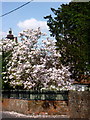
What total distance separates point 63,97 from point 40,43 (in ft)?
16.9

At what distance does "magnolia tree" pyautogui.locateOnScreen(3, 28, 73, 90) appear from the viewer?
22.9 metres

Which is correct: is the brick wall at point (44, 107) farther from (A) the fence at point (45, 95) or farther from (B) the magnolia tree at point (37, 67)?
(B) the magnolia tree at point (37, 67)

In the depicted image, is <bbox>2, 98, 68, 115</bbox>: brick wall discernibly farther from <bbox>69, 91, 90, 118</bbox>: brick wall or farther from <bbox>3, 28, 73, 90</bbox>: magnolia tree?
<bbox>69, 91, 90, 118</bbox>: brick wall

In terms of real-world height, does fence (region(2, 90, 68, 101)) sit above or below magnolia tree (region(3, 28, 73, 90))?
below

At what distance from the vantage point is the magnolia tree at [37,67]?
75.3 feet

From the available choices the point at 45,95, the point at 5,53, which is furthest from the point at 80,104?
the point at 5,53

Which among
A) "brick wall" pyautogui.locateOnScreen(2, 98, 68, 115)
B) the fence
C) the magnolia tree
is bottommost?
"brick wall" pyautogui.locateOnScreen(2, 98, 68, 115)

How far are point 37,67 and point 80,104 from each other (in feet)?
24.9

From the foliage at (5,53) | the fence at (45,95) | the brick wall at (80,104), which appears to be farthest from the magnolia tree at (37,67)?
the brick wall at (80,104)

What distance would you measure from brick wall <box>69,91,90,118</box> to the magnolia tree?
216 inches

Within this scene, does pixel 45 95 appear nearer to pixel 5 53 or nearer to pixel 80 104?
pixel 80 104

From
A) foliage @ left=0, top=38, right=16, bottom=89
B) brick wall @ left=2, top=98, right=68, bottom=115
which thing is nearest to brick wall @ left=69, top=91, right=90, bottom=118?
brick wall @ left=2, top=98, right=68, bottom=115

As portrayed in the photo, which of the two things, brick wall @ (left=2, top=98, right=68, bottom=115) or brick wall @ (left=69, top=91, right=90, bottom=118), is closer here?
brick wall @ (left=69, top=91, right=90, bottom=118)

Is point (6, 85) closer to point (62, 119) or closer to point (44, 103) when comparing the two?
point (44, 103)
